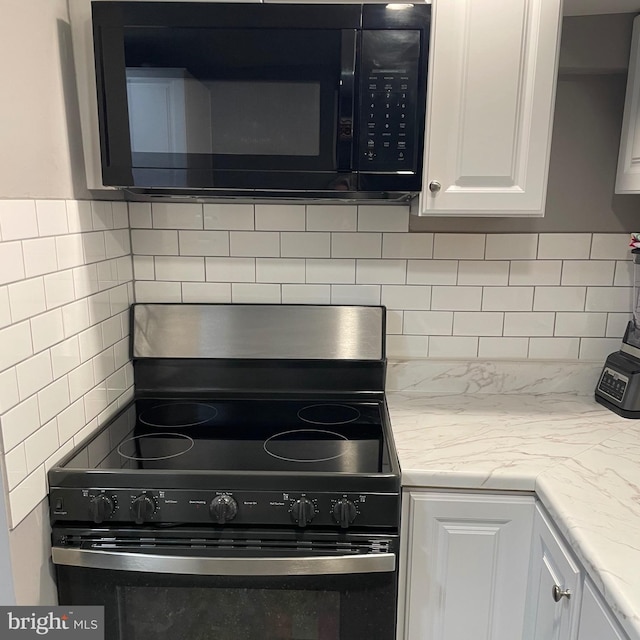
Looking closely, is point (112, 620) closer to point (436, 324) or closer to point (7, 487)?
point (7, 487)

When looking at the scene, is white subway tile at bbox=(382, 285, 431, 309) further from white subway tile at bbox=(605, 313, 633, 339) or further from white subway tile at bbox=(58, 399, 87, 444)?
white subway tile at bbox=(58, 399, 87, 444)

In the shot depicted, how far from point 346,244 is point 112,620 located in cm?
119

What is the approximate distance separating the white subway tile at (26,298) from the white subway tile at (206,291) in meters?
0.64

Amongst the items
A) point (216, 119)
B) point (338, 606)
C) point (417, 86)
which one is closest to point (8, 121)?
point (216, 119)

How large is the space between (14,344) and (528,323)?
1463 mm

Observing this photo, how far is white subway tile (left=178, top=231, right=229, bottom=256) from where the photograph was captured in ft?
5.97

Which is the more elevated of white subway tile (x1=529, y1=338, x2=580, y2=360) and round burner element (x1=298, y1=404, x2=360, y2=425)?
white subway tile (x1=529, y1=338, x2=580, y2=360)

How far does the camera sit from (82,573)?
1302mm

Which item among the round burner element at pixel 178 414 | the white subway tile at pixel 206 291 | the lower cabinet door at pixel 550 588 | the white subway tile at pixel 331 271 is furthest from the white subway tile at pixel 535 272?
the round burner element at pixel 178 414

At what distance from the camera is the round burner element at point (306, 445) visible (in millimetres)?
1428

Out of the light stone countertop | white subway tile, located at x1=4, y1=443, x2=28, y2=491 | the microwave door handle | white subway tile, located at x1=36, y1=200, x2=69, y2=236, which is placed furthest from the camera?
the microwave door handle

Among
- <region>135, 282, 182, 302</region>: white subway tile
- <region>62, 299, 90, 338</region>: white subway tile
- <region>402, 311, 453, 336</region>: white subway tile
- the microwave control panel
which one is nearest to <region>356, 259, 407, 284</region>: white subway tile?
<region>402, 311, 453, 336</region>: white subway tile

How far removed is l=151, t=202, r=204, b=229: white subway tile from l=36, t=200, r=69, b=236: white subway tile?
0.46 meters

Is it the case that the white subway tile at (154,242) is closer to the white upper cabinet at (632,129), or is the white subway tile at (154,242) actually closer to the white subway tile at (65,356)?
the white subway tile at (65,356)
